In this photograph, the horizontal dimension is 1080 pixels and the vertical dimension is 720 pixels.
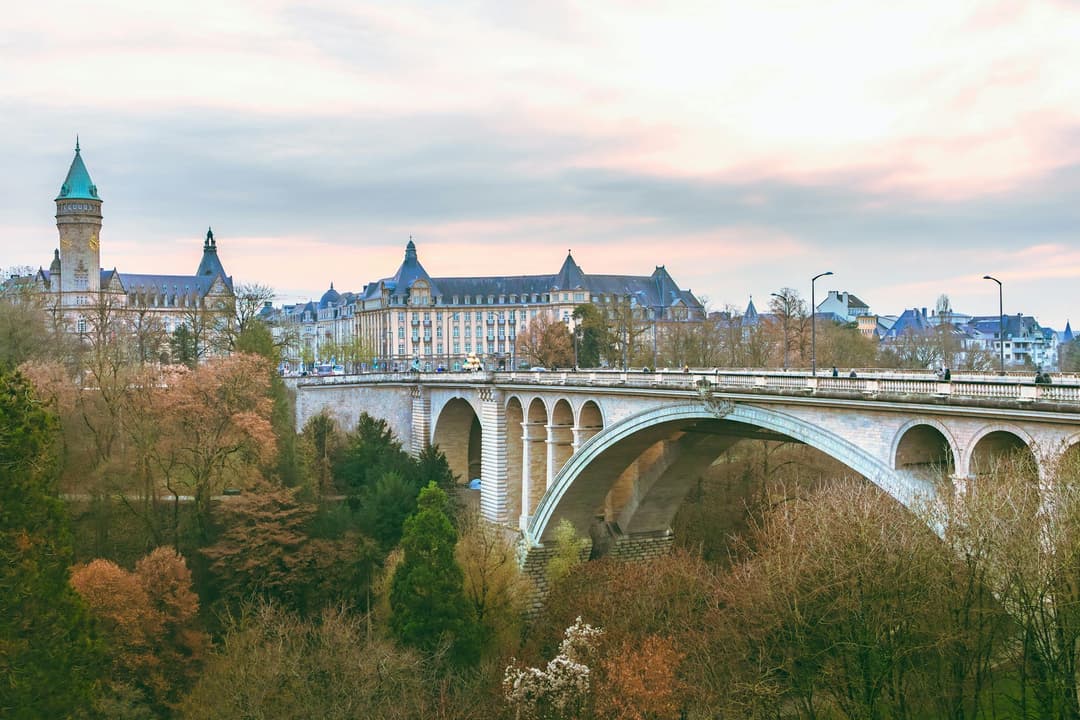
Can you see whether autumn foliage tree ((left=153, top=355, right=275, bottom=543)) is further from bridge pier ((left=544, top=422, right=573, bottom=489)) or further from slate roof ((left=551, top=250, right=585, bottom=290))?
slate roof ((left=551, top=250, right=585, bottom=290))

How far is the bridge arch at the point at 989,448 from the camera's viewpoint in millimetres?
23141

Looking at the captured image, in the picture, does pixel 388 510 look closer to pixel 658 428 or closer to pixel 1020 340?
pixel 658 428

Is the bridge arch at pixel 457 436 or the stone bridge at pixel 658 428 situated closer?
the stone bridge at pixel 658 428

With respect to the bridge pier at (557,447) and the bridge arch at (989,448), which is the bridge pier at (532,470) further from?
the bridge arch at (989,448)

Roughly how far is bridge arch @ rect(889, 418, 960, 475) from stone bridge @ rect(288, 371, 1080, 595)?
0.03 m

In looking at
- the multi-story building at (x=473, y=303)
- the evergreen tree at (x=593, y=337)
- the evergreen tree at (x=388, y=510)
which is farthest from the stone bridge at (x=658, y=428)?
the multi-story building at (x=473, y=303)

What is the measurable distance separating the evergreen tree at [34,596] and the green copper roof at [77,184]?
291 ft

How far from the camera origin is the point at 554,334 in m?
91.0

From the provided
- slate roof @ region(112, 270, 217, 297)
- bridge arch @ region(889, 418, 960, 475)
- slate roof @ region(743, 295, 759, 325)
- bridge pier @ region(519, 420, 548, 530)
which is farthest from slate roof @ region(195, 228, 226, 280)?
bridge arch @ region(889, 418, 960, 475)

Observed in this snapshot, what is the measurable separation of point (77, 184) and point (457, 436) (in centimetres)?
6613

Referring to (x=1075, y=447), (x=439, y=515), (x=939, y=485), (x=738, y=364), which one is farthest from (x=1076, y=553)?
(x=738, y=364)

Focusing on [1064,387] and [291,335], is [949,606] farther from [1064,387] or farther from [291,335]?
[291,335]

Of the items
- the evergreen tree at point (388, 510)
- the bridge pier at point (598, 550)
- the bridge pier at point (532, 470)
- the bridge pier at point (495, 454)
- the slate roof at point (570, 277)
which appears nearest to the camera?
the bridge pier at point (598, 550)

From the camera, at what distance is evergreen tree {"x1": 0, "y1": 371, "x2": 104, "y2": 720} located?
2678cm
